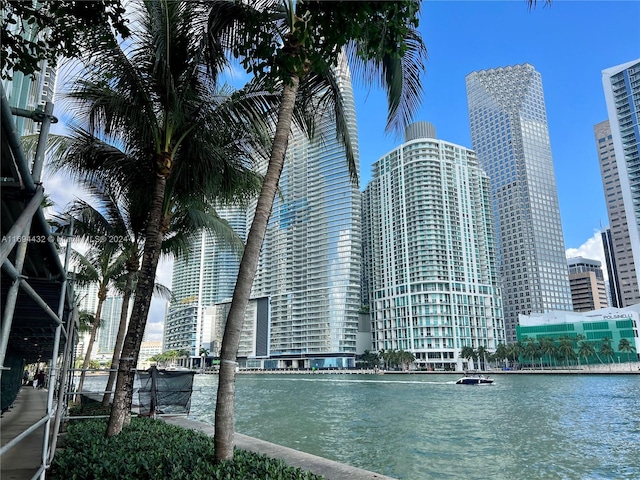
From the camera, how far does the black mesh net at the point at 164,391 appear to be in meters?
12.8

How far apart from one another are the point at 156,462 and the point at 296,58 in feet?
15.7

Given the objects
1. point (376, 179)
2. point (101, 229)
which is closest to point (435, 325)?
point (376, 179)

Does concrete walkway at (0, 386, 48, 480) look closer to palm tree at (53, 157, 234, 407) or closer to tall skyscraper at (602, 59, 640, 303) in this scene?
palm tree at (53, 157, 234, 407)

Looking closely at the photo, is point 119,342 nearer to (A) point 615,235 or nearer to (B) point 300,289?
(B) point 300,289

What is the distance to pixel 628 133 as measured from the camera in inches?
4857

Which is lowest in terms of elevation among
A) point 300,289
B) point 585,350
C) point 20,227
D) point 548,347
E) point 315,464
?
point 585,350

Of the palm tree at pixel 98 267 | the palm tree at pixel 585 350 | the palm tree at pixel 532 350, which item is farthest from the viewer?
the palm tree at pixel 532 350

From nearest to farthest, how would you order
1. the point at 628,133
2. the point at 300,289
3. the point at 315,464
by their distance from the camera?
the point at 315,464 → the point at 628,133 → the point at 300,289

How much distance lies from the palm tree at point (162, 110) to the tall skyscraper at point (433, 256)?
115559 millimetres

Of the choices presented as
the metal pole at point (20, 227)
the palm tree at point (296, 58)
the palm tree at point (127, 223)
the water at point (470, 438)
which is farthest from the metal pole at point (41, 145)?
the water at point (470, 438)

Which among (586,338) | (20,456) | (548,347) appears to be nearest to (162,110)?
(20,456)

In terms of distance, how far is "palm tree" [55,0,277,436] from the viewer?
7.95m

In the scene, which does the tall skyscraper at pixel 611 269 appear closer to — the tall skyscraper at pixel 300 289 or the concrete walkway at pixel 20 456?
the tall skyscraper at pixel 300 289

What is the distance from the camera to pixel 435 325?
118062mm
